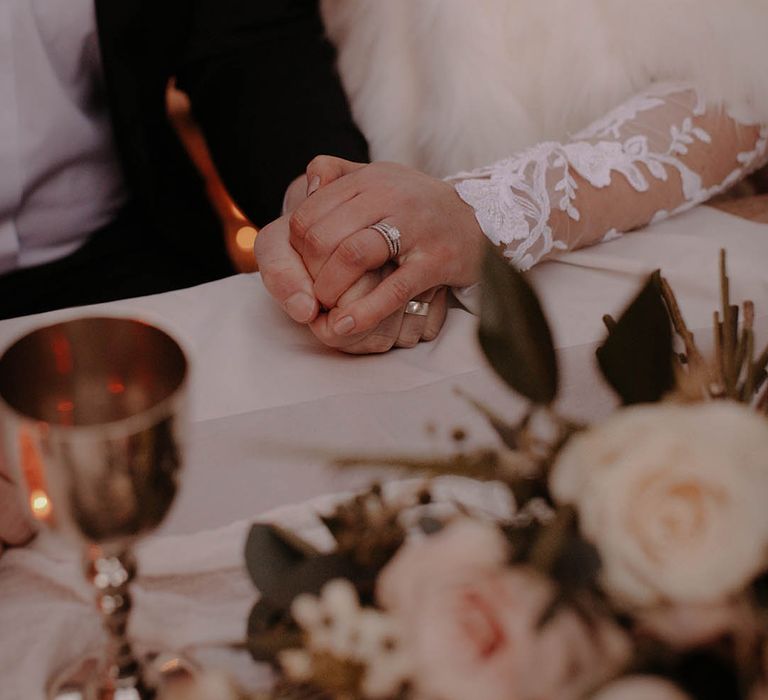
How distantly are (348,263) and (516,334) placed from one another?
0.41 metres

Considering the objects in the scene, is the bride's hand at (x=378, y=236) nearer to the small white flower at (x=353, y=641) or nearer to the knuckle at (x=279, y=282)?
the knuckle at (x=279, y=282)

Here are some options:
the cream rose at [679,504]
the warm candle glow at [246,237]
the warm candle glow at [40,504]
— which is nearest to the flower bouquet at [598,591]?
the cream rose at [679,504]

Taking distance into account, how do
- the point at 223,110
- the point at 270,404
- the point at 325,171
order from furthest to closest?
the point at 223,110 → the point at 325,171 → the point at 270,404

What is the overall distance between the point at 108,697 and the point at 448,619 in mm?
247

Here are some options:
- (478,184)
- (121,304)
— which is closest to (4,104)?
(121,304)

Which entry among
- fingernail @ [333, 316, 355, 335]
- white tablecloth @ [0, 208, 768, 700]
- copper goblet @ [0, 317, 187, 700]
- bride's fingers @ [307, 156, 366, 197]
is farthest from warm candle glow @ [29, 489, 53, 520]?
bride's fingers @ [307, 156, 366, 197]

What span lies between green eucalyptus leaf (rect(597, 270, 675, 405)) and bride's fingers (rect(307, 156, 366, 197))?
19.9 inches

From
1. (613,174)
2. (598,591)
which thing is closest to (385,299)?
(613,174)

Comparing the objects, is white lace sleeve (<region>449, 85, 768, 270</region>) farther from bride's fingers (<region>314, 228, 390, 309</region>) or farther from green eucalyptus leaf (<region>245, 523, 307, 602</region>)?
green eucalyptus leaf (<region>245, 523, 307, 602</region>)

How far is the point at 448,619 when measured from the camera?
0.84ft

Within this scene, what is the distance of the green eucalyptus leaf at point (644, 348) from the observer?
326 millimetres

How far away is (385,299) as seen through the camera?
714 mm

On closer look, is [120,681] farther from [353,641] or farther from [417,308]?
[417,308]

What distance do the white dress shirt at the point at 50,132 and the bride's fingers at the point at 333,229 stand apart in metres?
0.44
